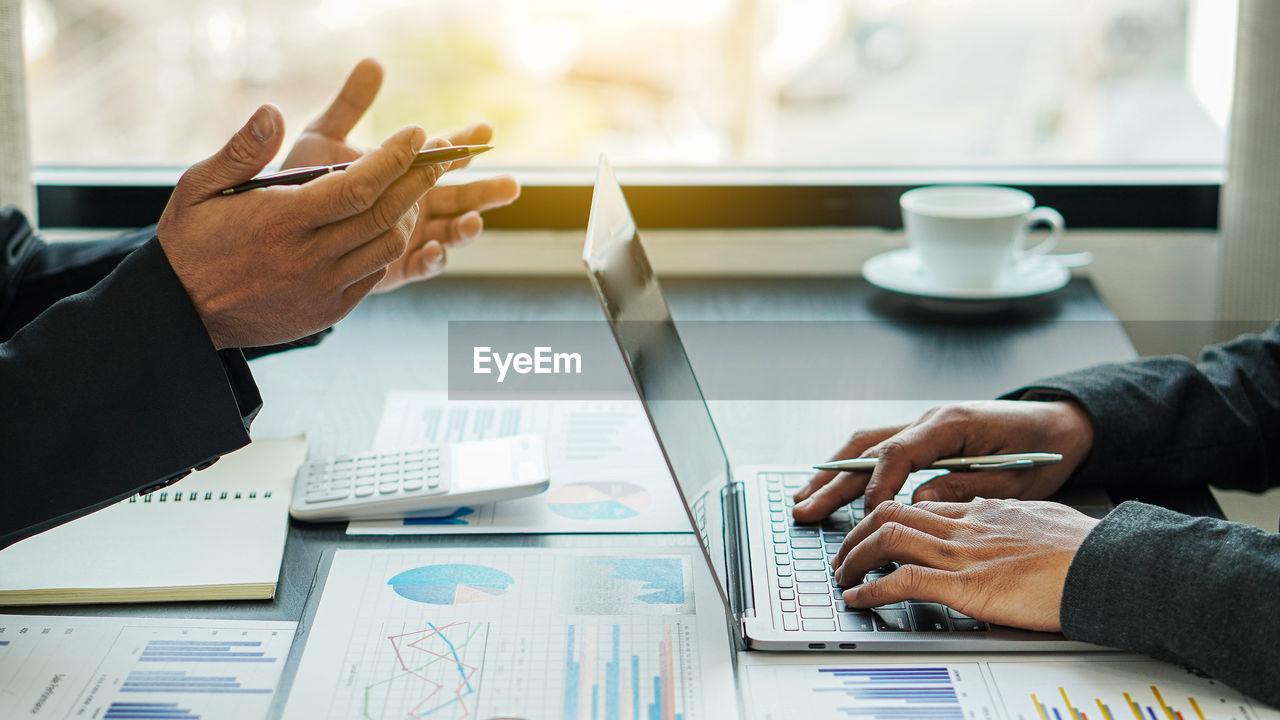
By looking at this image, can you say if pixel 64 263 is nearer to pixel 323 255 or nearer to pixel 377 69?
pixel 377 69

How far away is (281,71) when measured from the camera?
206 cm

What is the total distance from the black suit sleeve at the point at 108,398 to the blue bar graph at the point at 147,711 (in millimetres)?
150

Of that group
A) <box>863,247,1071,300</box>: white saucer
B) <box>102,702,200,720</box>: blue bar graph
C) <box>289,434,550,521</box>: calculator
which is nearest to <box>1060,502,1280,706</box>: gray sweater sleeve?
<box>289,434,550,521</box>: calculator

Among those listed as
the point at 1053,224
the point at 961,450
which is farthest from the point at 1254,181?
the point at 961,450

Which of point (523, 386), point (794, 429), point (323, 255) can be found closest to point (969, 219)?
point (794, 429)

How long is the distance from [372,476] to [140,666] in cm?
25

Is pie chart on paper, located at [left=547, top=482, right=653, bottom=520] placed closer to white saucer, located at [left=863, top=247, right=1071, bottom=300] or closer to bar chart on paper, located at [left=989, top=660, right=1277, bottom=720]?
bar chart on paper, located at [left=989, top=660, right=1277, bottom=720]

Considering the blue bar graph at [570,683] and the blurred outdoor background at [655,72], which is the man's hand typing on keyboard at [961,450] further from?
the blurred outdoor background at [655,72]

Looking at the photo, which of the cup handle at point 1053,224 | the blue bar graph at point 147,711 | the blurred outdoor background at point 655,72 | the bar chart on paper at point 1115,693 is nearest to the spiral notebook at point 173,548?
the blue bar graph at point 147,711

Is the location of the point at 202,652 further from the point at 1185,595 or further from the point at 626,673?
the point at 1185,595

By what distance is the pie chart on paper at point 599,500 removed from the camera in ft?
2.93

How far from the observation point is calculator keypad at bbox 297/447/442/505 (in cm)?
87

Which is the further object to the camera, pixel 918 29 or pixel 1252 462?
pixel 918 29

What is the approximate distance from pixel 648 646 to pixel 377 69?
641mm
